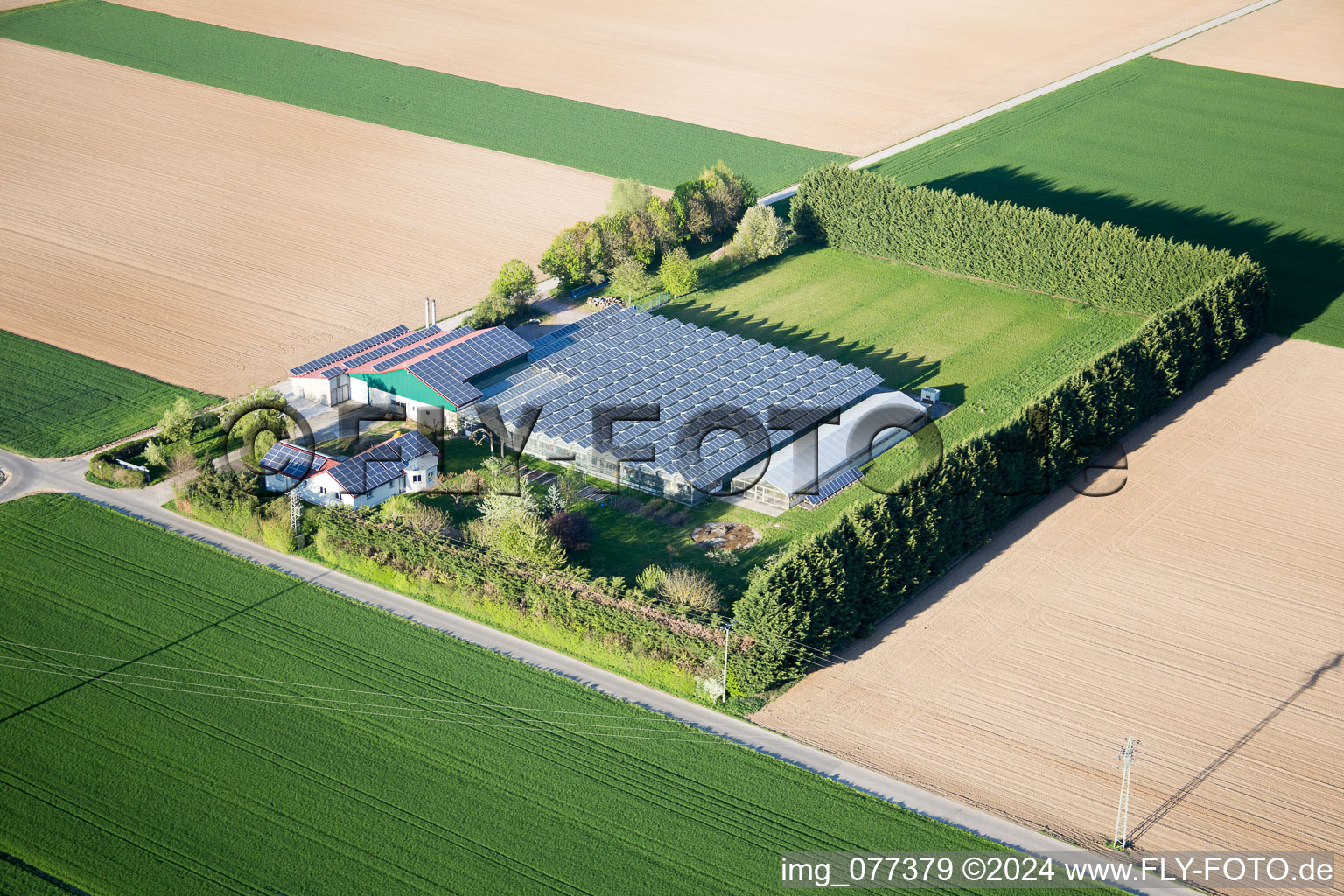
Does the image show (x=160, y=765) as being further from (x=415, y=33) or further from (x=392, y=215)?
(x=415, y=33)

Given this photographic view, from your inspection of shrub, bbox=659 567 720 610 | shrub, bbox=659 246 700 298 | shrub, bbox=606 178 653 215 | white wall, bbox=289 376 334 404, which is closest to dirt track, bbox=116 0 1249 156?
shrub, bbox=606 178 653 215

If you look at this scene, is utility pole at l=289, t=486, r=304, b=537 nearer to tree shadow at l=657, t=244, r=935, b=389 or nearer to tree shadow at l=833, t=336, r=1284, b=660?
tree shadow at l=833, t=336, r=1284, b=660

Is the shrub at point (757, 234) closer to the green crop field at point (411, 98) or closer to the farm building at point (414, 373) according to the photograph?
the green crop field at point (411, 98)

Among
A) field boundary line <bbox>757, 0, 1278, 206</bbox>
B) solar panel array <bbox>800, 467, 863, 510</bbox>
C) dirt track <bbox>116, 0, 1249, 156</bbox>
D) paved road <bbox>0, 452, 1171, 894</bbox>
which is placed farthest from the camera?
dirt track <bbox>116, 0, 1249, 156</bbox>

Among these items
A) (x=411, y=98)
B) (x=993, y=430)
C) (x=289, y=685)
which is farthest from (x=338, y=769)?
(x=411, y=98)

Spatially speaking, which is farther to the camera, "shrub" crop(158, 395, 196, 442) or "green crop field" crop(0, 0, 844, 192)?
"green crop field" crop(0, 0, 844, 192)

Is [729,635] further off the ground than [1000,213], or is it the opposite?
[1000,213]

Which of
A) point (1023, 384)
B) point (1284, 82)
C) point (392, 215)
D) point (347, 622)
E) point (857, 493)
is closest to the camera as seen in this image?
point (347, 622)

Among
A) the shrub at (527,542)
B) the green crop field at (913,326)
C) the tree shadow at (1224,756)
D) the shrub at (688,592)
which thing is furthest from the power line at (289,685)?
the green crop field at (913,326)

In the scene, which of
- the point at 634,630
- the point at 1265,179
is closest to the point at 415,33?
the point at 1265,179
